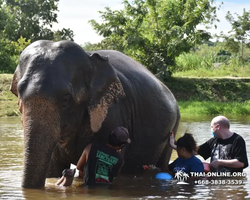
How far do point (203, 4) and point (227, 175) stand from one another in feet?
76.4

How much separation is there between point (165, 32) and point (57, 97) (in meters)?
24.1

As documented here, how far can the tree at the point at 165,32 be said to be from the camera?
28.3 metres

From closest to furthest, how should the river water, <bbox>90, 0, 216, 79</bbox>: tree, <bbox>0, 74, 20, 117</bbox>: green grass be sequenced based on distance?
the river water → <bbox>0, 74, 20, 117</bbox>: green grass → <bbox>90, 0, 216, 79</bbox>: tree

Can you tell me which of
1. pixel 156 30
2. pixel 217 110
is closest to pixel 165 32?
pixel 156 30

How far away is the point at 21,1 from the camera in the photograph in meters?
46.5

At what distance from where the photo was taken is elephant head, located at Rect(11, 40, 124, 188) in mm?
5156

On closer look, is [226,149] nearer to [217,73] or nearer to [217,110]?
[217,110]

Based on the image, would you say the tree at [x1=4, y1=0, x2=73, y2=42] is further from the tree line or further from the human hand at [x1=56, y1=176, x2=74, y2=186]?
the human hand at [x1=56, y1=176, x2=74, y2=186]

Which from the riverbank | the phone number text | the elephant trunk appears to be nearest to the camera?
the elephant trunk

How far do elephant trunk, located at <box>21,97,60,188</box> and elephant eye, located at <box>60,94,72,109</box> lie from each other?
13cm

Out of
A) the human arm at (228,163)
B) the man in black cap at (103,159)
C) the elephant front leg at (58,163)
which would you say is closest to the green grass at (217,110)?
the human arm at (228,163)

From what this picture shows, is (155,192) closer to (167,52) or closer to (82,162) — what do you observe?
(82,162)

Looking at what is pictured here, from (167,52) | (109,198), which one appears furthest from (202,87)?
(109,198)

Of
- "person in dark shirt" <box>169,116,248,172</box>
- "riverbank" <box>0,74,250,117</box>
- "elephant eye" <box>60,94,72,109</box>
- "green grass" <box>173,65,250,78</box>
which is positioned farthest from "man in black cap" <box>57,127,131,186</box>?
"green grass" <box>173,65,250,78</box>
